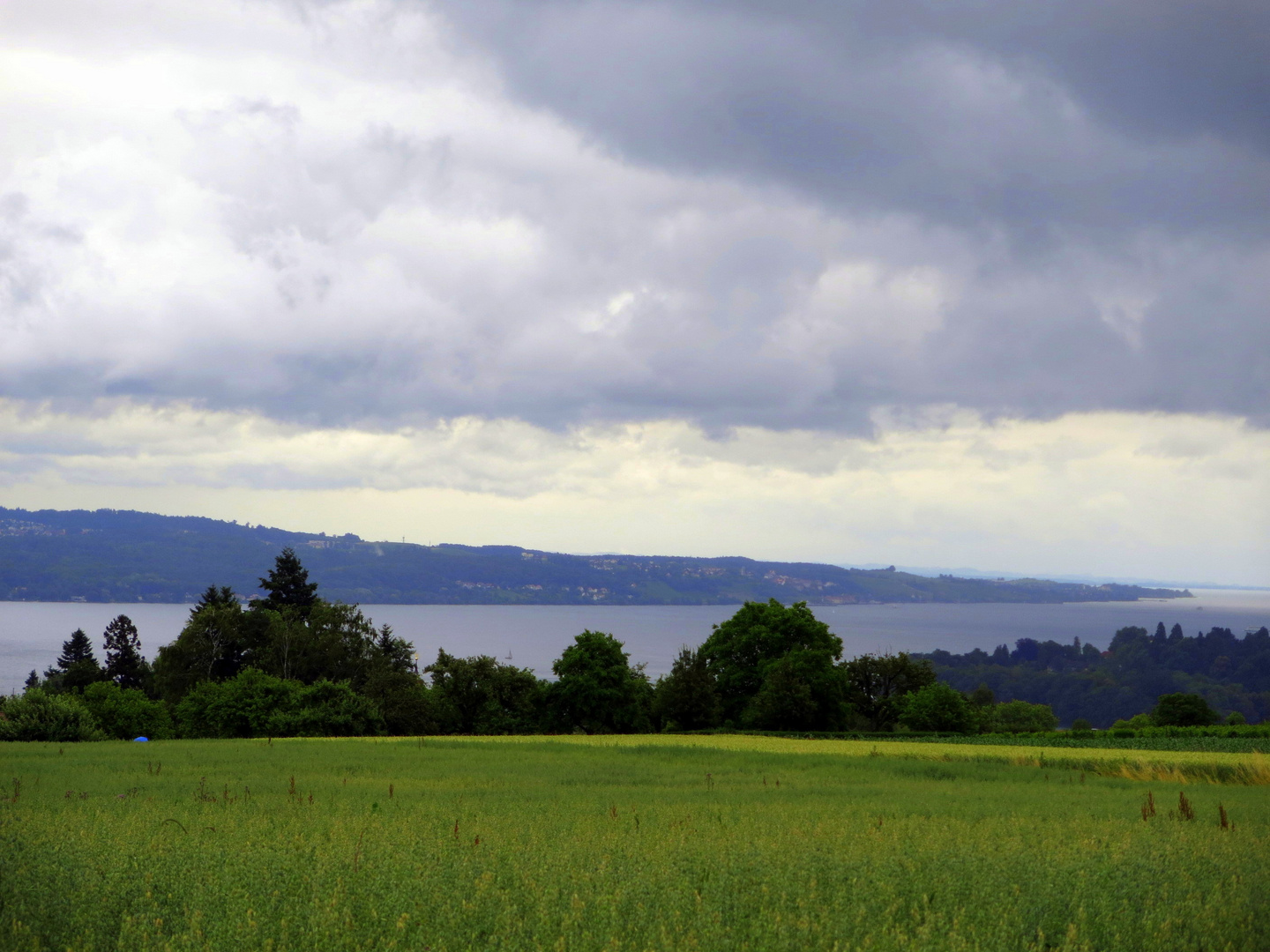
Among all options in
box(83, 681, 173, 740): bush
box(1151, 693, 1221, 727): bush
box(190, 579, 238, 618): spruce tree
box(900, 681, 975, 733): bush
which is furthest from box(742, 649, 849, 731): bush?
box(190, 579, 238, 618): spruce tree

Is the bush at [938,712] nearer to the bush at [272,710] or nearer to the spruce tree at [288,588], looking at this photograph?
the bush at [272,710]

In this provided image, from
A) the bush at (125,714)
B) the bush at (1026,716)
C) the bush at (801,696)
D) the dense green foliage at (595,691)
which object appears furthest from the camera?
the bush at (1026,716)

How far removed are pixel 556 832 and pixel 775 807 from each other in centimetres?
572

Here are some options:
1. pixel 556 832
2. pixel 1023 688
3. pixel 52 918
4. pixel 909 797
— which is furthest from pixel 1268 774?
pixel 1023 688

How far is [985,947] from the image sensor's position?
8.12 metres

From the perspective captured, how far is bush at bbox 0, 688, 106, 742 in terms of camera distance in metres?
38.5

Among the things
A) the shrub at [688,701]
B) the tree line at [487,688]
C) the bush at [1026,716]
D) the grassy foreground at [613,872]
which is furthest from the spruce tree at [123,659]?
the bush at [1026,716]

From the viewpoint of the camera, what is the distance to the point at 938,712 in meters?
65.8

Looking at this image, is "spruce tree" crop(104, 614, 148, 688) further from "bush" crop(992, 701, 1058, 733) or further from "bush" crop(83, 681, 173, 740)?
Result: "bush" crop(992, 701, 1058, 733)

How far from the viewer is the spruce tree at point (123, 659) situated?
271 feet

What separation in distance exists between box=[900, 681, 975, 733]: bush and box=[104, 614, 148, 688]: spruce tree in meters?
67.1

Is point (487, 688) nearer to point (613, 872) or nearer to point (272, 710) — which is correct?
point (272, 710)

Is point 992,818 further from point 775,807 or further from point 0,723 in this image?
point 0,723

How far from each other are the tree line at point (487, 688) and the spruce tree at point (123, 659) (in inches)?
Answer: 69.0
